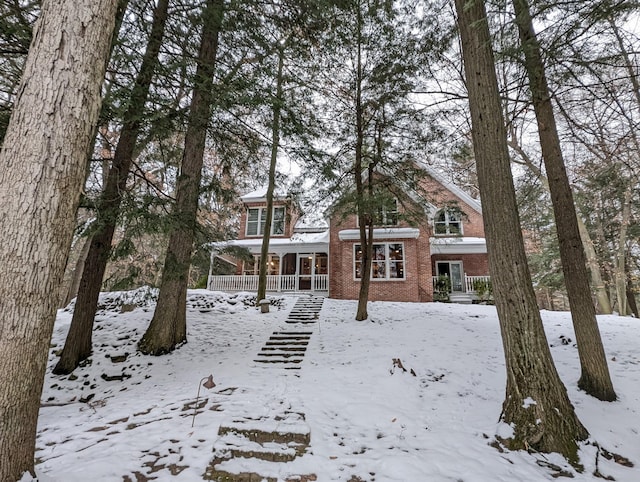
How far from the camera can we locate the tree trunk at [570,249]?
14.0 ft

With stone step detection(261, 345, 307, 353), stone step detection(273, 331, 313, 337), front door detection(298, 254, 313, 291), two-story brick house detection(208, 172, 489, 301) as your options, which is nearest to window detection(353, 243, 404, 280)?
two-story brick house detection(208, 172, 489, 301)

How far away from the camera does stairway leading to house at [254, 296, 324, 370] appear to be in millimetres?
6348

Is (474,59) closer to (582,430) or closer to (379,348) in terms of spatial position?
(582,430)

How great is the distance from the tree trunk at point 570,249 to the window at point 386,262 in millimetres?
9137

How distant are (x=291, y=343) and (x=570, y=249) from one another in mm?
6026

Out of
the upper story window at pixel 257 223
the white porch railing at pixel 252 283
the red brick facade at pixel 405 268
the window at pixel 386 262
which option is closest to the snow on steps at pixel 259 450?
the red brick facade at pixel 405 268

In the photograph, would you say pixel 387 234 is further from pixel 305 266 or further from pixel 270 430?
pixel 270 430

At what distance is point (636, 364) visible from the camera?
5.29 metres

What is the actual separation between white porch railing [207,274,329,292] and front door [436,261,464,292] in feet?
20.3

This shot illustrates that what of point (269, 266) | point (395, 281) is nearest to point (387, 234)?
point (395, 281)

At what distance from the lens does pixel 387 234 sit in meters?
13.7

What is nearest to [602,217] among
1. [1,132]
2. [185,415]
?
[185,415]

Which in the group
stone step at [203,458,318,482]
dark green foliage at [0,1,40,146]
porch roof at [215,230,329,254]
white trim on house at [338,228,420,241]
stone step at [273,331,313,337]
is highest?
dark green foliage at [0,1,40,146]

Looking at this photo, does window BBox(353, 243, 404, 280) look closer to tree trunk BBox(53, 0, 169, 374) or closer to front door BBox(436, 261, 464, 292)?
front door BBox(436, 261, 464, 292)
